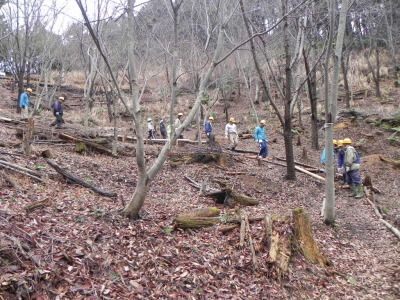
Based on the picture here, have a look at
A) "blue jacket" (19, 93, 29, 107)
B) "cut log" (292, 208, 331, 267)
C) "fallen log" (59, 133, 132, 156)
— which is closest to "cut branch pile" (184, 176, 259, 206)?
"cut log" (292, 208, 331, 267)

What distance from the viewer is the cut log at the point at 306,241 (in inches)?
203

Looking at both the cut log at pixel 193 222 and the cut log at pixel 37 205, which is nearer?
the cut log at pixel 37 205

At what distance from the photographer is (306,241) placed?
533cm

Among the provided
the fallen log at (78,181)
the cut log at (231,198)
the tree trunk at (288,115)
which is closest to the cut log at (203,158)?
the tree trunk at (288,115)

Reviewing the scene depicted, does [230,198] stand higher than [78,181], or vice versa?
[78,181]

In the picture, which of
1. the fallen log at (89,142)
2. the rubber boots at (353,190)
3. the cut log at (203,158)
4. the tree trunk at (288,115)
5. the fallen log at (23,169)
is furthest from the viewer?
the cut log at (203,158)

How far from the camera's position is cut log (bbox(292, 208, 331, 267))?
5.15m

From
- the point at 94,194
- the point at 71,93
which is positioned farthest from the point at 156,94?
the point at 94,194

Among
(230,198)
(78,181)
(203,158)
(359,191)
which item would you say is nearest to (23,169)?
(78,181)

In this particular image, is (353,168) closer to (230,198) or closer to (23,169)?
(230,198)

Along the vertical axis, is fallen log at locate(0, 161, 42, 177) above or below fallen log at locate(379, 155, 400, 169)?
above

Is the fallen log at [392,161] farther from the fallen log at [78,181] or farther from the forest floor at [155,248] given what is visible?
the fallen log at [78,181]

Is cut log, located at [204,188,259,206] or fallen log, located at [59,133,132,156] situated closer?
cut log, located at [204,188,259,206]

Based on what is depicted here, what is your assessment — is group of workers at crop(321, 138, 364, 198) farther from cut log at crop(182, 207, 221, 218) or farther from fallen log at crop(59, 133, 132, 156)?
fallen log at crop(59, 133, 132, 156)
